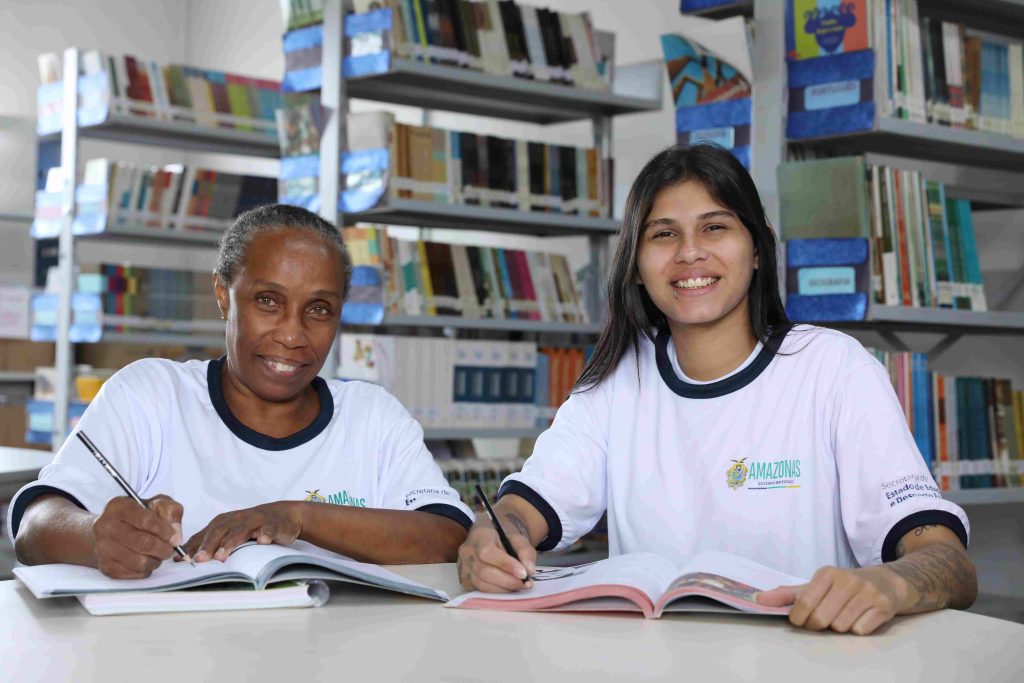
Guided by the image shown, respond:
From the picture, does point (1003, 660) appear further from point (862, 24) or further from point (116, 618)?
point (862, 24)

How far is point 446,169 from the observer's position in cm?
393

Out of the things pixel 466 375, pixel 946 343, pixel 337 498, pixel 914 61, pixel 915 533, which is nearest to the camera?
pixel 915 533

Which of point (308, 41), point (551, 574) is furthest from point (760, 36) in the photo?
point (551, 574)

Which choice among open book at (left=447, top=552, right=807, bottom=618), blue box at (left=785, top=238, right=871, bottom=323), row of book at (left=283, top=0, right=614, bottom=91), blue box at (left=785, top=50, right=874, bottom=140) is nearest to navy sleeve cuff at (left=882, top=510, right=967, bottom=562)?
open book at (left=447, top=552, right=807, bottom=618)

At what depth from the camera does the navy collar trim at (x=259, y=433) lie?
172 cm

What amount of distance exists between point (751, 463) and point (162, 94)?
4283 mm

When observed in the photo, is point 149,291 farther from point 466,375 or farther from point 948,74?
point 948,74

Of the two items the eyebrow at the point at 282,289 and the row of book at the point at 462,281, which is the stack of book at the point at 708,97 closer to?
the row of book at the point at 462,281

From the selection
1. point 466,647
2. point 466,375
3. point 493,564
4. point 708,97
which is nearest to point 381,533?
point 493,564

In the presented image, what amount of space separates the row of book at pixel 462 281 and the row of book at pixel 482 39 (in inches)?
22.5

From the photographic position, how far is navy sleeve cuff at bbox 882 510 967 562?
4.75 ft

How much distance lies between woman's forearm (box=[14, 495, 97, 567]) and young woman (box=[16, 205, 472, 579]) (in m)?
0.06

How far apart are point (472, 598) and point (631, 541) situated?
1.79ft

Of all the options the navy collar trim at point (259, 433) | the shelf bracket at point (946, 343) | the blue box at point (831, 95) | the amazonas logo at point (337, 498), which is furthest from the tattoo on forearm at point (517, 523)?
the shelf bracket at point (946, 343)
